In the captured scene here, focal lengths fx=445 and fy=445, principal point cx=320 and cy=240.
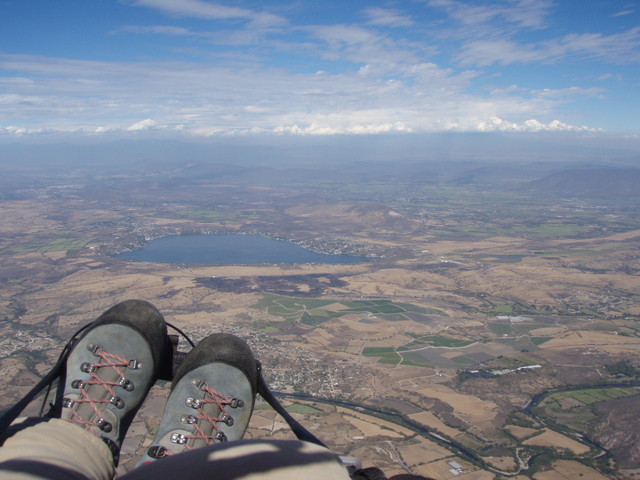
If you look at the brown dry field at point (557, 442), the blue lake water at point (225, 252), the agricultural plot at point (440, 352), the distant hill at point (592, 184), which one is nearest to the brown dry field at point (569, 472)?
the brown dry field at point (557, 442)

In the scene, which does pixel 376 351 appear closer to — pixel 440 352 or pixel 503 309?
pixel 440 352

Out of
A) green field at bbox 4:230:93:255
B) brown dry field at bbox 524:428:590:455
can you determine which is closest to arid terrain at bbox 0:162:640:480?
brown dry field at bbox 524:428:590:455

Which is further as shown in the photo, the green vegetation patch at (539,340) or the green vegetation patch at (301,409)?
the green vegetation patch at (539,340)

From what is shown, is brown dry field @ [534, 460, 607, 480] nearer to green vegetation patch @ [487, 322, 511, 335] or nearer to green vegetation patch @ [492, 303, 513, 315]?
green vegetation patch @ [487, 322, 511, 335]

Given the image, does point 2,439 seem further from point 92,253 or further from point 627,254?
point 627,254

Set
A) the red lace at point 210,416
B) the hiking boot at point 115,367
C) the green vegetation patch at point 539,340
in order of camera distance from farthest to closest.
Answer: the green vegetation patch at point 539,340, the hiking boot at point 115,367, the red lace at point 210,416

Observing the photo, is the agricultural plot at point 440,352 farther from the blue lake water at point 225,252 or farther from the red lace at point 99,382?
the blue lake water at point 225,252

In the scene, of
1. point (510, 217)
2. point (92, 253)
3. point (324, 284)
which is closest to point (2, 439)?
point (324, 284)

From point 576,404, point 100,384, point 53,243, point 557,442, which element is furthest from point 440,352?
point 53,243
